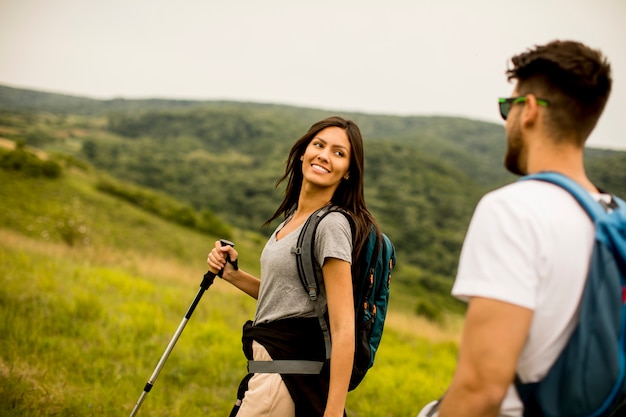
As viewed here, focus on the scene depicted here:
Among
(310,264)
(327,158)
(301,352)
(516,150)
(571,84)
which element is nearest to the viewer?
(571,84)

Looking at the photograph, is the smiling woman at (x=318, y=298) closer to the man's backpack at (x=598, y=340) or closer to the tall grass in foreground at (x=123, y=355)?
the man's backpack at (x=598, y=340)

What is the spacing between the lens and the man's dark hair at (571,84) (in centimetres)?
164

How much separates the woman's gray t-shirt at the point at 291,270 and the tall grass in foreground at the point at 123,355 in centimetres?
284

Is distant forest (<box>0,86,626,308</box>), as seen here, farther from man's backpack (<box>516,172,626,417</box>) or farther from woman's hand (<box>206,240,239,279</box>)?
man's backpack (<box>516,172,626,417</box>)

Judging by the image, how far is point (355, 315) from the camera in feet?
9.04

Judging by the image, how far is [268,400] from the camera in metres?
2.59

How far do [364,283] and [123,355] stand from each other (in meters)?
4.68

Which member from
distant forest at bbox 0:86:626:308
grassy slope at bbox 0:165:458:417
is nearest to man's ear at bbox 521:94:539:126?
grassy slope at bbox 0:165:458:417

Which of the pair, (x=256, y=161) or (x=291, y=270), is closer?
(x=291, y=270)

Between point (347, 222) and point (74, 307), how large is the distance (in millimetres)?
6040

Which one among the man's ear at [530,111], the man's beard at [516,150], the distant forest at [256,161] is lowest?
the distant forest at [256,161]

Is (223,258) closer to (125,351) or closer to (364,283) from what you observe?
(364,283)

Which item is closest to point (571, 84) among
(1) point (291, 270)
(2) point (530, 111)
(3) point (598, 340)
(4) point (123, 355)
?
(2) point (530, 111)

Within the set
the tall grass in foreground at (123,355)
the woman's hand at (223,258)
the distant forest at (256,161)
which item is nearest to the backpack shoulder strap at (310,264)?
the woman's hand at (223,258)
